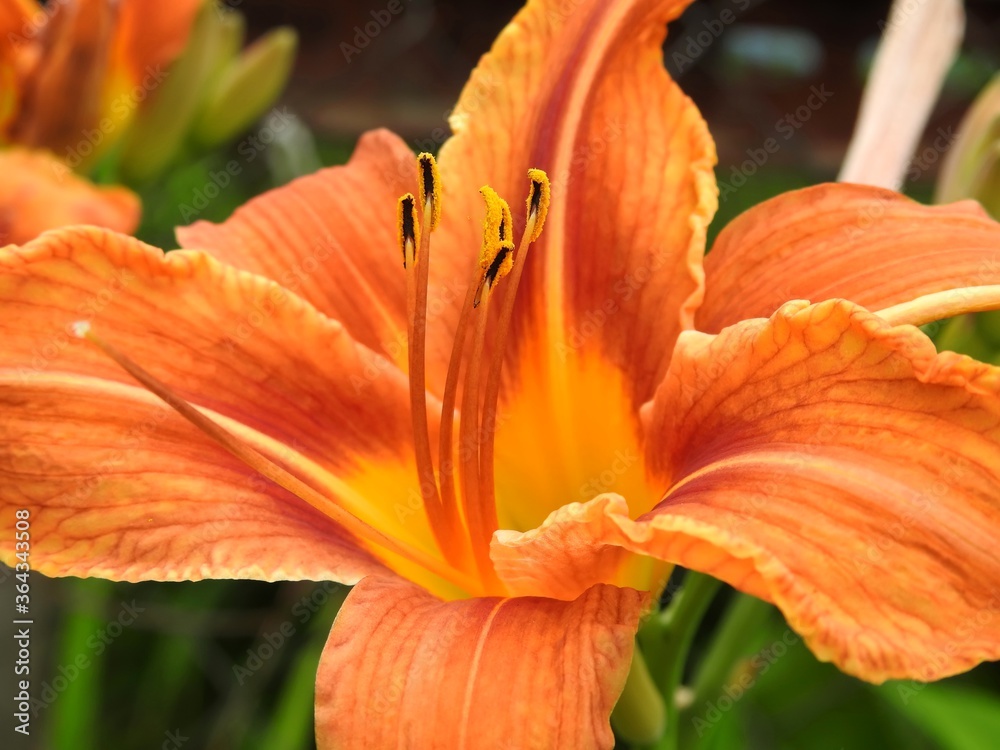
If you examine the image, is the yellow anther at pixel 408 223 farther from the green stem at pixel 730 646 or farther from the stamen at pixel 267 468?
the green stem at pixel 730 646

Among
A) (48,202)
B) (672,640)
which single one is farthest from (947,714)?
(48,202)

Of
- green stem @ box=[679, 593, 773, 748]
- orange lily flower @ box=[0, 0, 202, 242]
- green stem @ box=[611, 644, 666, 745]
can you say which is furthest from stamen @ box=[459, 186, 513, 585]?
orange lily flower @ box=[0, 0, 202, 242]

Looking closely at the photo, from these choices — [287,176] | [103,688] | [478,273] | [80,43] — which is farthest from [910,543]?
[103,688]

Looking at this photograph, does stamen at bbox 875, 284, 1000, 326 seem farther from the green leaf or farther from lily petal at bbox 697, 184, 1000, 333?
the green leaf

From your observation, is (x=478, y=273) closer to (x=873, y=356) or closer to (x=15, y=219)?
(x=873, y=356)

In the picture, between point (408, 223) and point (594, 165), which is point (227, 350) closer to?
point (408, 223)
